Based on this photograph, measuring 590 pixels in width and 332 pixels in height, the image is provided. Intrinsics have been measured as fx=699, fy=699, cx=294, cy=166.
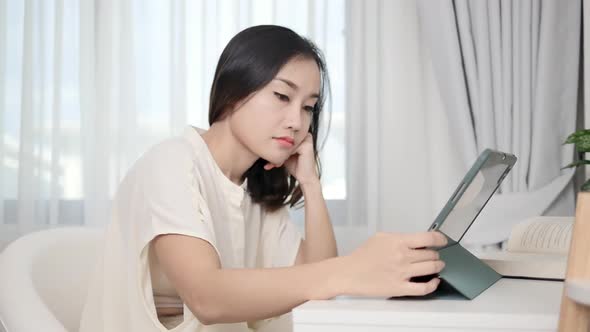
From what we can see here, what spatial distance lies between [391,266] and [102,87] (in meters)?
1.62

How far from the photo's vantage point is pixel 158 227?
3.57 ft

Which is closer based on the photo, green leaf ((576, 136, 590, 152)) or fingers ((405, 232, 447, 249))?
fingers ((405, 232, 447, 249))

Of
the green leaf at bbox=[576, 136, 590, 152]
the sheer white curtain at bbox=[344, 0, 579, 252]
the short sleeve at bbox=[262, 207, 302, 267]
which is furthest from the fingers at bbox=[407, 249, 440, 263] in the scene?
the sheer white curtain at bbox=[344, 0, 579, 252]

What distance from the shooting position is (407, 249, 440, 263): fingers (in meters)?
0.85

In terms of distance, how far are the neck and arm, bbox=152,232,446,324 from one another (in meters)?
0.31

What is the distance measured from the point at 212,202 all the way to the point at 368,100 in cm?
97

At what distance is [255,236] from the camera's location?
59.2 inches

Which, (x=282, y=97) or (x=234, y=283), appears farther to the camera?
(x=282, y=97)

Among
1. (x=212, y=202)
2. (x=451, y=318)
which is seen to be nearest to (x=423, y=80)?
(x=212, y=202)

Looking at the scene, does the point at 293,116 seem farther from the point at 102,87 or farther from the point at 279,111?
the point at 102,87

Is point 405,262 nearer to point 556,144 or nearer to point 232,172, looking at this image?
point 232,172

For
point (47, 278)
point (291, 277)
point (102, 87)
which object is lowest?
point (47, 278)

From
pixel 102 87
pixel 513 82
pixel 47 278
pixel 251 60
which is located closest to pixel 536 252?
pixel 251 60

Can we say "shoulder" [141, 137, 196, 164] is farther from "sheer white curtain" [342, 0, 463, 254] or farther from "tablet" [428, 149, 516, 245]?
"sheer white curtain" [342, 0, 463, 254]
